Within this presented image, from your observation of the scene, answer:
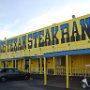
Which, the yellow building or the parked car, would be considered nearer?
the yellow building

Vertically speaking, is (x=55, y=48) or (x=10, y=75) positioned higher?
(x=55, y=48)

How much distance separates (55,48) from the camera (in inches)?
1128

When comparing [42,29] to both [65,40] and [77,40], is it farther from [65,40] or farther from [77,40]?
[77,40]

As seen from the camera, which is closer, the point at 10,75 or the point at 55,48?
the point at 55,48

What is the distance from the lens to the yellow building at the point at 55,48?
966 inches

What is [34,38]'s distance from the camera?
1334 inches

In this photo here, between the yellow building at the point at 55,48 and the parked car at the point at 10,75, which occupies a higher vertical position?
the yellow building at the point at 55,48

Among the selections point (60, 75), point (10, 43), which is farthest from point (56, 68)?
point (10, 43)

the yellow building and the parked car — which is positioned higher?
the yellow building

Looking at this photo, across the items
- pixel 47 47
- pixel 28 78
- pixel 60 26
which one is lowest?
pixel 28 78

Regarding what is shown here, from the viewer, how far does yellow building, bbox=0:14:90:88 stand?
80.5 feet

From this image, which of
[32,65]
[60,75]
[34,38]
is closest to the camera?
[60,75]

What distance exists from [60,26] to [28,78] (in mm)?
7894

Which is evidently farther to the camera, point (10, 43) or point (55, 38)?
point (10, 43)
